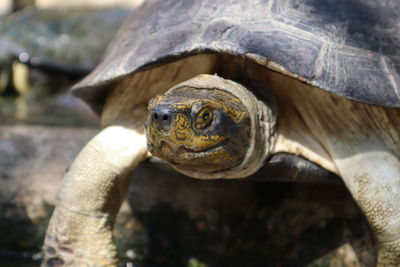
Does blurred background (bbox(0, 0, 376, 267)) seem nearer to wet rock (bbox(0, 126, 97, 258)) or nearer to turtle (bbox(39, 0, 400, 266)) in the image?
wet rock (bbox(0, 126, 97, 258))

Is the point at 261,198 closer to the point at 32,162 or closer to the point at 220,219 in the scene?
the point at 220,219

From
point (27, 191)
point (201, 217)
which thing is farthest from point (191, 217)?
point (27, 191)

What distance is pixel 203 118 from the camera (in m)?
1.76

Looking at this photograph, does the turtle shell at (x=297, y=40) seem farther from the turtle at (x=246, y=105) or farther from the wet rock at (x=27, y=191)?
the wet rock at (x=27, y=191)

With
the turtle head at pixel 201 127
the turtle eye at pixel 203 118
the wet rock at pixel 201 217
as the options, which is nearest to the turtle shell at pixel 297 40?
the turtle head at pixel 201 127

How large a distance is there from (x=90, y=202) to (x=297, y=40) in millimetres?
968

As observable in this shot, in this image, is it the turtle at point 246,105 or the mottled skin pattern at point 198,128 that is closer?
the mottled skin pattern at point 198,128

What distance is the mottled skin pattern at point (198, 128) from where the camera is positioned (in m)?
1.73

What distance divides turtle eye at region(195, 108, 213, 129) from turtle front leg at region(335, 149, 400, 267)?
23.5 inches

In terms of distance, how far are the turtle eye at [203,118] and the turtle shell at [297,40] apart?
0.27 meters

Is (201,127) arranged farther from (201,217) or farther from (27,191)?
(27,191)

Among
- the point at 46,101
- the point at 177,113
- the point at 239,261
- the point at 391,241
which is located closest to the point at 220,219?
the point at 239,261

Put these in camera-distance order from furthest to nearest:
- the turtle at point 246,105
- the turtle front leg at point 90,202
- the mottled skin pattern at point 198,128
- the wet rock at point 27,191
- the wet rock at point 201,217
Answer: the wet rock at point 27,191
the wet rock at point 201,217
the turtle front leg at point 90,202
the turtle at point 246,105
the mottled skin pattern at point 198,128

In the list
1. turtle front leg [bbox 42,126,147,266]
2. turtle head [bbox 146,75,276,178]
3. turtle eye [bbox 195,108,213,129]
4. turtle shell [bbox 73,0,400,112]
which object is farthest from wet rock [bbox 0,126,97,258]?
turtle eye [bbox 195,108,213,129]
